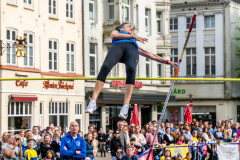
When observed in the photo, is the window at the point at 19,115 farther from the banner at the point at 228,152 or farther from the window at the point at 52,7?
the banner at the point at 228,152

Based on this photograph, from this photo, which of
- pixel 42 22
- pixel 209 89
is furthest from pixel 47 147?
pixel 209 89

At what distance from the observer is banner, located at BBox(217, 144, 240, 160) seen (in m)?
23.8

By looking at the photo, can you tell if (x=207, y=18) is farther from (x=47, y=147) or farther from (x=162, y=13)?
(x=47, y=147)

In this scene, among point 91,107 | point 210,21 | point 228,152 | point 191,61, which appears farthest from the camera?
point 191,61

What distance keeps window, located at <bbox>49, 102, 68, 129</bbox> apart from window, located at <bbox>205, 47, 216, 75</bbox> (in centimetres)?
2147

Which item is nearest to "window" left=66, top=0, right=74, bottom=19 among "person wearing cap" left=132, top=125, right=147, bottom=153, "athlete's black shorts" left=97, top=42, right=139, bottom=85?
"person wearing cap" left=132, top=125, right=147, bottom=153

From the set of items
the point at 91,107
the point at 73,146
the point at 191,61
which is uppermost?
the point at 191,61

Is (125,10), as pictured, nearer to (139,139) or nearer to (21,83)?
(21,83)

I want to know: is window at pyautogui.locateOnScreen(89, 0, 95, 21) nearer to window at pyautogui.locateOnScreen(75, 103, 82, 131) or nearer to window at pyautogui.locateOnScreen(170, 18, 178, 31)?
window at pyautogui.locateOnScreen(75, 103, 82, 131)

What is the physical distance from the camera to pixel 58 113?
33906mm

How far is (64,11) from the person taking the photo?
34500 millimetres

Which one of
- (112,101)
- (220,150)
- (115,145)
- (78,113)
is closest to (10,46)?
(78,113)

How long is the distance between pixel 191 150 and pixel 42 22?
1358 cm

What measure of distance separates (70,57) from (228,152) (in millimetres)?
14102
